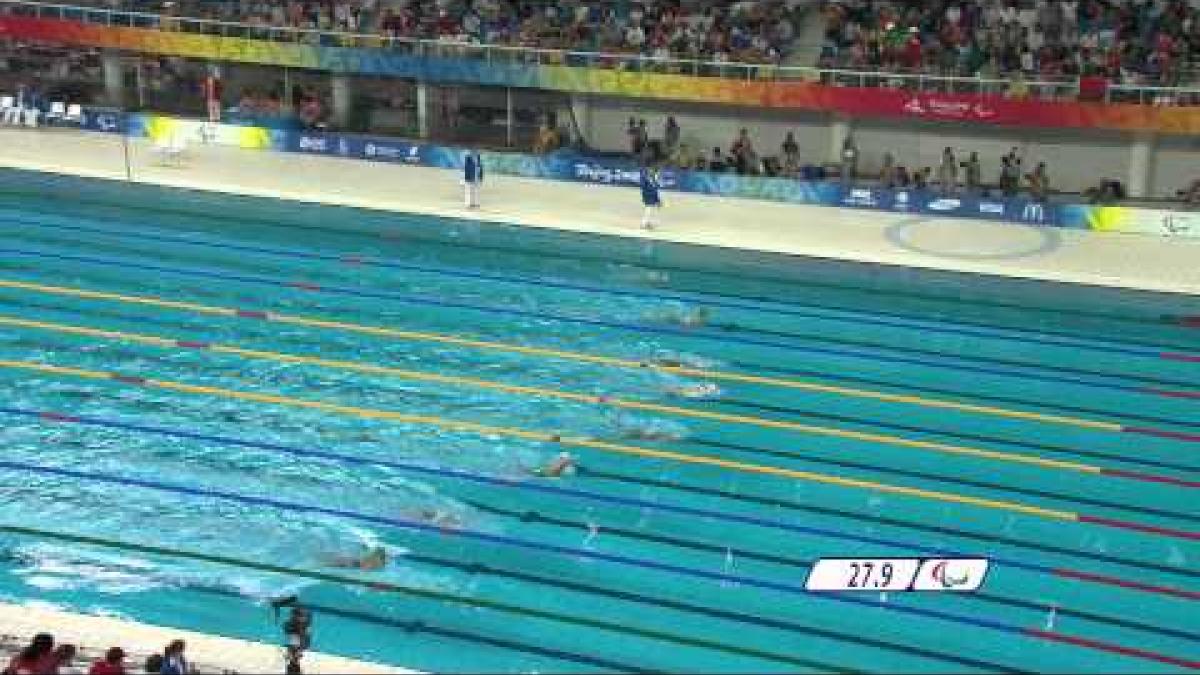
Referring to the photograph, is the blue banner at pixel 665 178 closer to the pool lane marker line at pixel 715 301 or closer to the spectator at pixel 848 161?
the spectator at pixel 848 161

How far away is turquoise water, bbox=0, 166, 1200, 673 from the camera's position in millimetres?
13242

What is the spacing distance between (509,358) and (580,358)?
90cm

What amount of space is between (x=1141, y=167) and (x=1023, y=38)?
128 inches

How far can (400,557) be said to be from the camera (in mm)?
14203

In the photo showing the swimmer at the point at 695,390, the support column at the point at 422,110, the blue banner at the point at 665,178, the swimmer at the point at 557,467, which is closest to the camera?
the swimmer at the point at 557,467

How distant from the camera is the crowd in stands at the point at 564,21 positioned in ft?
96.5

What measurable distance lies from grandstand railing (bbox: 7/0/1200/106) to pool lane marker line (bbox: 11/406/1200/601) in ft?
45.2

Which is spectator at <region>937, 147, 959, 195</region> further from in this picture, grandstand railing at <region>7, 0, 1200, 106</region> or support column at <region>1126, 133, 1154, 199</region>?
support column at <region>1126, 133, 1154, 199</region>

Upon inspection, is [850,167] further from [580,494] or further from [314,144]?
[580,494]

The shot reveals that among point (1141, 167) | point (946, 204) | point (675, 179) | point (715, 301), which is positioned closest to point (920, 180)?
point (946, 204)

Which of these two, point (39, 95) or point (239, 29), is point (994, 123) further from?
point (39, 95)

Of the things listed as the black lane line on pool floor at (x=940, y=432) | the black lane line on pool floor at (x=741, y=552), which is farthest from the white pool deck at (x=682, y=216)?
the black lane line on pool floor at (x=741, y=552)
